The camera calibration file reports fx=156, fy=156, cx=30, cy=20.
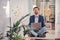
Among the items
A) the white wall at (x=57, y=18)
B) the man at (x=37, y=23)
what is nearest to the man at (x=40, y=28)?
the man at (x=37, y=23)

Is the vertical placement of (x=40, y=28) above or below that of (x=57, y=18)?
below

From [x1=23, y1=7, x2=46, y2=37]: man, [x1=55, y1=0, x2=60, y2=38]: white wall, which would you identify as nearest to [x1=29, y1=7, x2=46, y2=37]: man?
[x1=23, y1=7, x2=46, y2=37]: man

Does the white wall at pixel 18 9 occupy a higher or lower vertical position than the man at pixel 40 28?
higher

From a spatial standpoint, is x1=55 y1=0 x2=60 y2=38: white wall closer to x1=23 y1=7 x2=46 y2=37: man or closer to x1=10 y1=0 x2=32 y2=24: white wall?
x1=23 y1=7 x2=46 y2=37: man

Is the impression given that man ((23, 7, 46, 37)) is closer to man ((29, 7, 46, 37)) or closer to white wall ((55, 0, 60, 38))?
man ((29, 7, 46, 37))

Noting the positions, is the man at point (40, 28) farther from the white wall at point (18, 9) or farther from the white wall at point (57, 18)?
the white wall at point (57, 18)

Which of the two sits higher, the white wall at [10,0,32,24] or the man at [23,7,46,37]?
the white wall at [10,0,32,24]

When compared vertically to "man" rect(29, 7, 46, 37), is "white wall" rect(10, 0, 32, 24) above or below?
above

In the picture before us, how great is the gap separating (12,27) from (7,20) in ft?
0.54

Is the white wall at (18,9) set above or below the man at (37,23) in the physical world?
above

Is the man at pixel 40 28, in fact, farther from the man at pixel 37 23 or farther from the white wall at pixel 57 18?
the white wall at pixel 57 18

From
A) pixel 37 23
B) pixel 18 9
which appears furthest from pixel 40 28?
pixel 18 9

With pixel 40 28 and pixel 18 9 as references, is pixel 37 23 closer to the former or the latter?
pixel 40 28

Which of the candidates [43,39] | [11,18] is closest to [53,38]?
[43,39]
